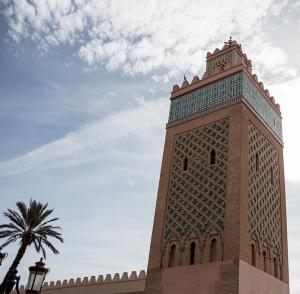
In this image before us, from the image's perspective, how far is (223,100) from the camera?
39.0 feet

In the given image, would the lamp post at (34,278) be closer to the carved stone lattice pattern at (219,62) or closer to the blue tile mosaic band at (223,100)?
the blue tile mosaic band at (223,100)

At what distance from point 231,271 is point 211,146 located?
3484 millimetres

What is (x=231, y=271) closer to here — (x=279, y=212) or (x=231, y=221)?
(x=231, y=221)

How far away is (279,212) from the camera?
38.9 feet

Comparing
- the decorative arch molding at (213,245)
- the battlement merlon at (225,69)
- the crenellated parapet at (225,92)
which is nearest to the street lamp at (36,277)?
the decorative arch molding at (213,245)

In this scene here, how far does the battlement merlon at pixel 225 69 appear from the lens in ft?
40.6

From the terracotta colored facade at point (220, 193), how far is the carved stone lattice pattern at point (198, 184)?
0.03m

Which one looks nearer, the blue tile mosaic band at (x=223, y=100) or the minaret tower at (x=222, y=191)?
the minaret tower at (x=222, y=191)

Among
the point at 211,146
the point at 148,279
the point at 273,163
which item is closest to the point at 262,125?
the point at 273,163

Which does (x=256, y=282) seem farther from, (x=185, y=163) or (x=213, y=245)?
(x=185, y=163)

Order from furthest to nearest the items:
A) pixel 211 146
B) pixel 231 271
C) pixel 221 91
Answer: pixel 221 91 → pixel 211 146 → pixel 231 271

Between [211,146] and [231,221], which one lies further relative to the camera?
[211,146]

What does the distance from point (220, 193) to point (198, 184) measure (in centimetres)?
80

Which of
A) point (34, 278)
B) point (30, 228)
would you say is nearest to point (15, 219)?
point (30, 228)
